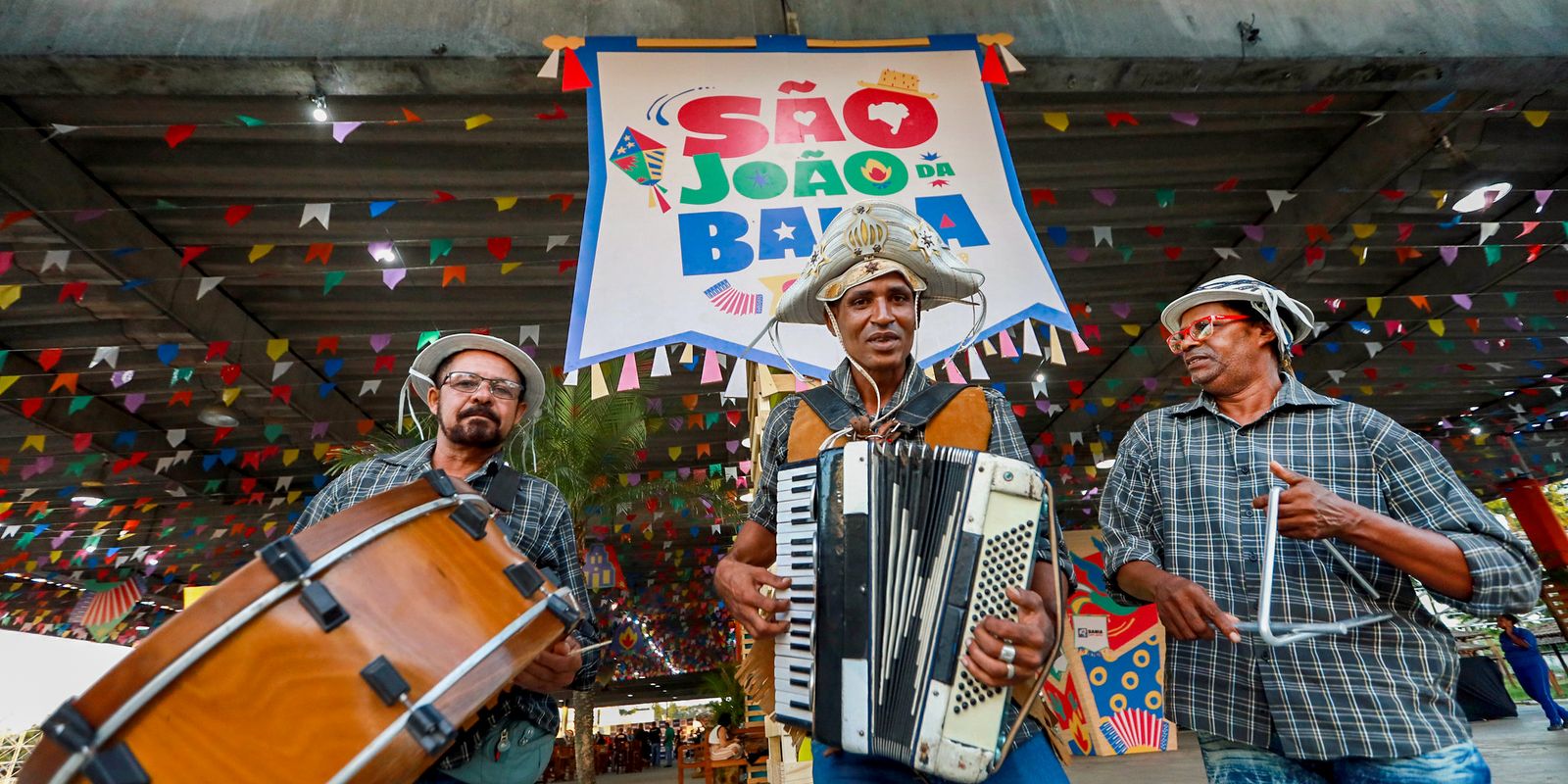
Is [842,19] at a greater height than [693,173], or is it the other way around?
[842,19]

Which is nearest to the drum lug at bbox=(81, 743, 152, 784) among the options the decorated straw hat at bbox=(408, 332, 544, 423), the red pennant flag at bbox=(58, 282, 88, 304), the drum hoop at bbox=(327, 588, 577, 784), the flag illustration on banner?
the drum hoop at bbox=(327, 588, 577, 784)

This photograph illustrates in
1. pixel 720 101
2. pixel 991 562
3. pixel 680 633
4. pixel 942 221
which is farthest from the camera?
pixel 680 633

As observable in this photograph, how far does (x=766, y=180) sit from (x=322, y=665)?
2676mm

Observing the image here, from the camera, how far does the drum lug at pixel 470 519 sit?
66.2 inches

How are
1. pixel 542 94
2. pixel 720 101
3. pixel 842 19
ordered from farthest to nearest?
pixel 542 94 < pixel 842 19 < pixel 720 101

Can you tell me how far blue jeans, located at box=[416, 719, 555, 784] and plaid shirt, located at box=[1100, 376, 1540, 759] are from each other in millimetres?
1587

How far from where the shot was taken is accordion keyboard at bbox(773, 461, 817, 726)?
1541 mm

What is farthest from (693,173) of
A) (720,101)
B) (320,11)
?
(320,11)

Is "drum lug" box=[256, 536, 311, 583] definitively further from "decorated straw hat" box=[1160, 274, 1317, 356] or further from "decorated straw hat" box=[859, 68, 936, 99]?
"decorated straw hat" box=[859, 68, 936, 99]

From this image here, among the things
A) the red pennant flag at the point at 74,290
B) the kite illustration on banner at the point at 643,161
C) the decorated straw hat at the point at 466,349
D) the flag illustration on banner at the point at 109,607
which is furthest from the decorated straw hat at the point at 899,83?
the flag illustration on banner at the point at 109,607

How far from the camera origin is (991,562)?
1.50 metres

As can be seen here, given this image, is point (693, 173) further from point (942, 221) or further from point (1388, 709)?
point (1388, 709)

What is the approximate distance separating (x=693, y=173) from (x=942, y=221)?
1.10m

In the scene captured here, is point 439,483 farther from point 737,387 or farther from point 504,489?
point 737,387
